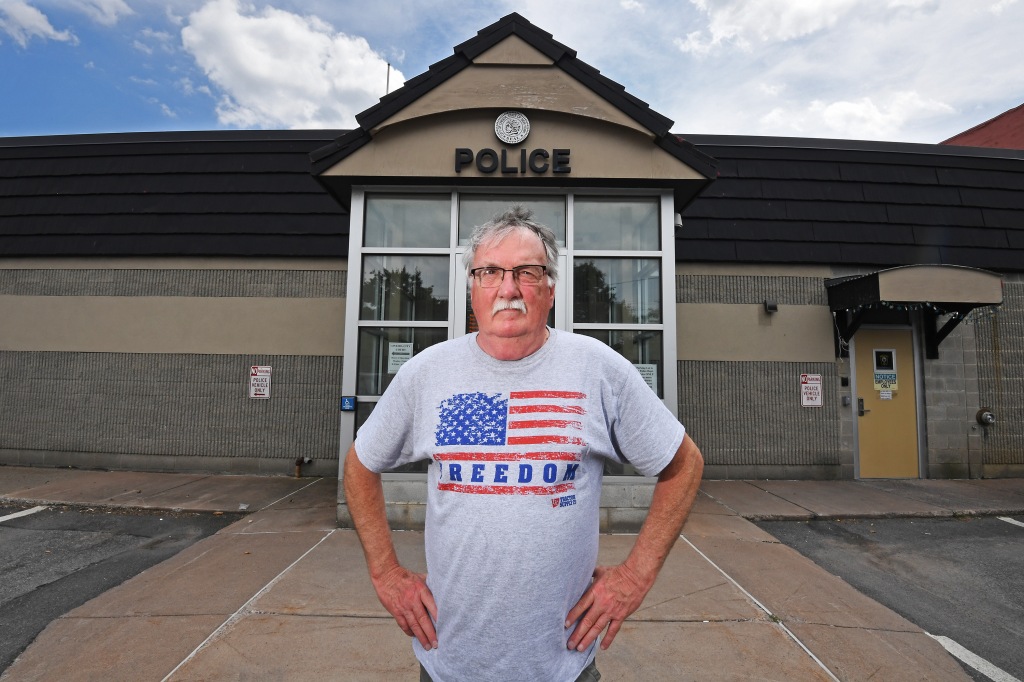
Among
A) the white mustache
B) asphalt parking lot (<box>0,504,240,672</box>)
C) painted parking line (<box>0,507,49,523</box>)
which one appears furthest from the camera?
painted parking line (<box>0,507,49,523</box>)

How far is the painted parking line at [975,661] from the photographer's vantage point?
276 centimetres

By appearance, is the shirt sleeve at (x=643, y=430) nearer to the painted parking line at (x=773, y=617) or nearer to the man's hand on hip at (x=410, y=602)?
the man's hand on hip at (x=410, y=602)

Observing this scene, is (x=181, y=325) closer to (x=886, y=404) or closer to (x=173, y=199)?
(x=173, y=199)

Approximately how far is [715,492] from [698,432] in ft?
3.49

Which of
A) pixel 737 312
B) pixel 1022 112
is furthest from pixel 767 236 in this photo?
pixel 1022 112

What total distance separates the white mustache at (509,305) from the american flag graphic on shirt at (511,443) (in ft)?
0.80

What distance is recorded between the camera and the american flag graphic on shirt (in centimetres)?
133

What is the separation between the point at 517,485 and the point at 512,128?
4699 mm

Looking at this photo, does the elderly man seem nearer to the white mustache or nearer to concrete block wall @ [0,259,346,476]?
the white mustache

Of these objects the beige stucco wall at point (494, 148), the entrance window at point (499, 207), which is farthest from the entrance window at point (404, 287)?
the beige stucco wall at point (494, 148)

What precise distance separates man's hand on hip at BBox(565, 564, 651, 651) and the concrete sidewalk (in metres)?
1.61

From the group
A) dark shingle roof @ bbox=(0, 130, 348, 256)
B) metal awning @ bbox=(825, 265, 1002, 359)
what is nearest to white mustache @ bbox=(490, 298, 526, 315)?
dark shingle roof @ bbox=(0, 130, 348, 256)

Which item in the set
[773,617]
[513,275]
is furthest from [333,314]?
[513,275]

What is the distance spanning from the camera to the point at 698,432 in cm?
746
